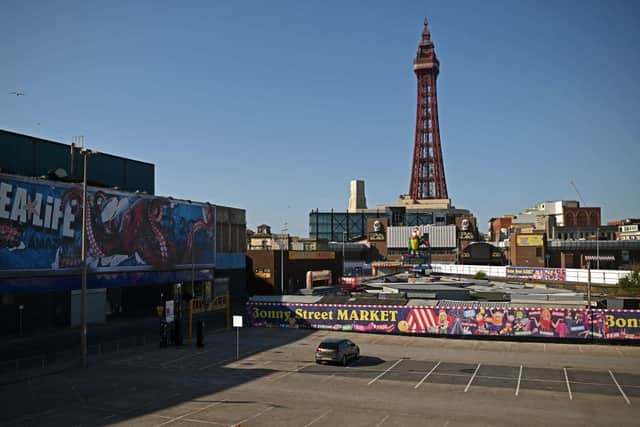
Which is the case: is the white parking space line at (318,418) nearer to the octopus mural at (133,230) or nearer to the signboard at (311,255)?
the octopus mural at (133,230)

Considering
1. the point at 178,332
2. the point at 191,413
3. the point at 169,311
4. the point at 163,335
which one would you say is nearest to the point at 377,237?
the point at 178,332

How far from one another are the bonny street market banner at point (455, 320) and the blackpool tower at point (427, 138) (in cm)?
14327

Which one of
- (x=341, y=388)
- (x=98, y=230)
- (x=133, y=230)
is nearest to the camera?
(x=341, y=388)

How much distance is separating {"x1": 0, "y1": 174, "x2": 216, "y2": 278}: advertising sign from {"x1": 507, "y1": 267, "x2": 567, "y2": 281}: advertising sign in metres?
60.5

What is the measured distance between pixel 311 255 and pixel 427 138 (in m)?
109

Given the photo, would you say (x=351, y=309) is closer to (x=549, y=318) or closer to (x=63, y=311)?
(x=549, y=318)

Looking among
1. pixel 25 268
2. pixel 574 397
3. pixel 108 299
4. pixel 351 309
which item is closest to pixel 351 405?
pixel 574 397

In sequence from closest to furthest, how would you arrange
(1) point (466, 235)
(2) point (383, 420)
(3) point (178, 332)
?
(2) point (383, 420) < (3) point (178, 332) < (1) point (466, 235)

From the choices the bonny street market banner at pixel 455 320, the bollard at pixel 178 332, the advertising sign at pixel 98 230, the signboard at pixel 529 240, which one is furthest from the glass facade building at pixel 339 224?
the bollard at pixel 178 332

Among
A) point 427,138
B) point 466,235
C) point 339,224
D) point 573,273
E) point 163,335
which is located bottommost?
point 163,335

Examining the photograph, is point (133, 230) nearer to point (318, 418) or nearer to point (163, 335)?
point (163, 335)

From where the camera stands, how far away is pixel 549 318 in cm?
4091

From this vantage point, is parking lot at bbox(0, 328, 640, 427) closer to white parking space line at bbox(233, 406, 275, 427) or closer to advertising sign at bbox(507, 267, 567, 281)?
white parking space line at bbox(233, 406, 275, 427)

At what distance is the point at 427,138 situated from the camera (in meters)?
186
